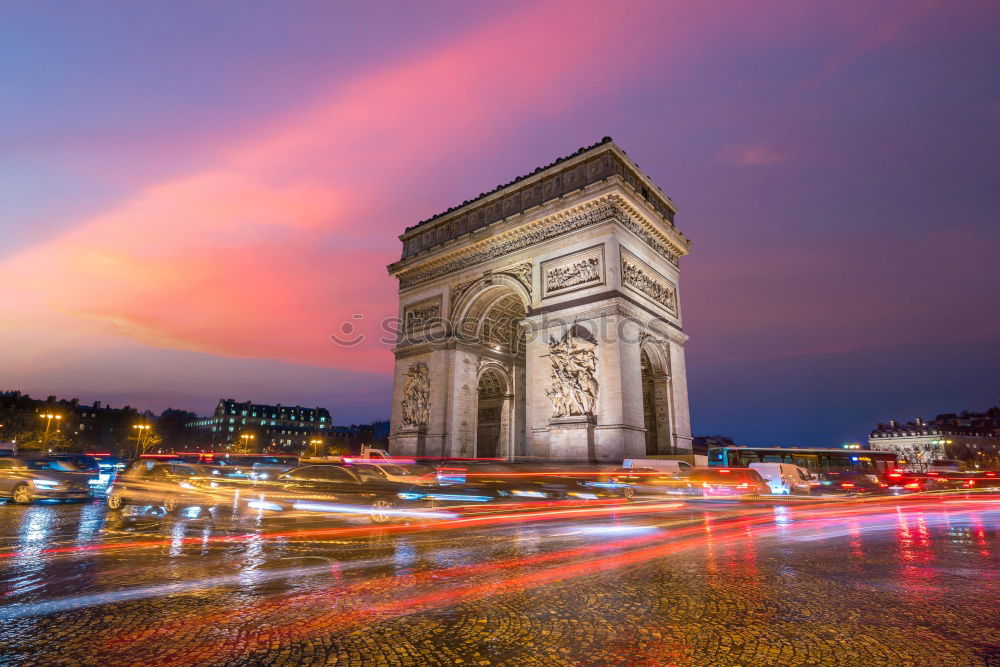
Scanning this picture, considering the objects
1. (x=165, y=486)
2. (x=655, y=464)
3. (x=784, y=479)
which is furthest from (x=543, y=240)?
(x=165, y=486)

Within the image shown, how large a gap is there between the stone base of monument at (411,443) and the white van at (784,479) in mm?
15223

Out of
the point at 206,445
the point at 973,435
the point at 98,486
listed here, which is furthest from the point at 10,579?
the point at 973,435

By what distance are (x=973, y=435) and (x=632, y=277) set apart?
429 ft

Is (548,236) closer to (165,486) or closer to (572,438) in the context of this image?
(572,438)

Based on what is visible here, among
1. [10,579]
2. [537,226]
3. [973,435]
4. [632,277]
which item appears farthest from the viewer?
[973,435]

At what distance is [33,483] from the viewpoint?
1168 cm

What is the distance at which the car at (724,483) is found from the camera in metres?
16.2

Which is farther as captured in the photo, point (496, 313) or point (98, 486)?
point (496, 313)

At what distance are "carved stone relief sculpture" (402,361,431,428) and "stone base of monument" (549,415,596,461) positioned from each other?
8275mm

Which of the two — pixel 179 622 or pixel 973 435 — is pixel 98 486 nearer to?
pixel 179 622

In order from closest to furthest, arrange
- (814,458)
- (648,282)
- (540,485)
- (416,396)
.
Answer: (540,485) → (648,282) → (416,396) → (814,458)

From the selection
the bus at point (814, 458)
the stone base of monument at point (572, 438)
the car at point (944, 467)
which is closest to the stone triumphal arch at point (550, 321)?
the stone base of monument at point (572, 438)

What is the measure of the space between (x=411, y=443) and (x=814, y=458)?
23.0 m

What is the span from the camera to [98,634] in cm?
311
